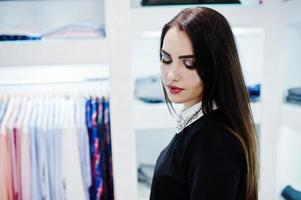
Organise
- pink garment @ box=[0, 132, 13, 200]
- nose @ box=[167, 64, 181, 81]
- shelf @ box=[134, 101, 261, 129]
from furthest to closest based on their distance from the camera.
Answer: shelf @ box=[134, 101, 261, 129]
pink garment @ box=[0, 132, 13, 200]
nose @ box=[167, 64, 181, 81]

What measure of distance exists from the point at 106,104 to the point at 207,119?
26.0 inches

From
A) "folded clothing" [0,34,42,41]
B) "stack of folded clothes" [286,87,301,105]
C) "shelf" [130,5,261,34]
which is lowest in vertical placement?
"stack of folded clothes" [286,87,301,105]

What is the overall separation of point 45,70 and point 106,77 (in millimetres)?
305

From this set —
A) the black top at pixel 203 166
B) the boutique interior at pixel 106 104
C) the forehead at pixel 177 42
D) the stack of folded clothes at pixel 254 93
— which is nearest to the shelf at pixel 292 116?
the boutique interior at pixel 106 104

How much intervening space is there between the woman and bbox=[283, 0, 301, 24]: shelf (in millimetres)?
689

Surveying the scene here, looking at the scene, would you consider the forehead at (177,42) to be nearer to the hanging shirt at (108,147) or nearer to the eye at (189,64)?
the eye at (189,64)

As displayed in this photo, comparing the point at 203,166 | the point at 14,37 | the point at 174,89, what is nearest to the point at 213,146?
the point at 203,166

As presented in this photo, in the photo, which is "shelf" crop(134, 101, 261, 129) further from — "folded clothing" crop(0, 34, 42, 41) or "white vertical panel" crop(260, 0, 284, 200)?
"folded clothing" crop(0, 34, 42, 41)

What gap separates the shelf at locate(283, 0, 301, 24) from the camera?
4.05 feet

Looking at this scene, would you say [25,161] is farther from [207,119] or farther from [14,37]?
[207,119]

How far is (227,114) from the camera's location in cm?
72

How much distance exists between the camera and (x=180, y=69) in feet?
2.54

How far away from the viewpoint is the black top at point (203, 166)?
2.16 feet

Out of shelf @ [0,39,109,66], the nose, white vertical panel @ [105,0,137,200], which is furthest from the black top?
shelf @ [0,39,109,66]
